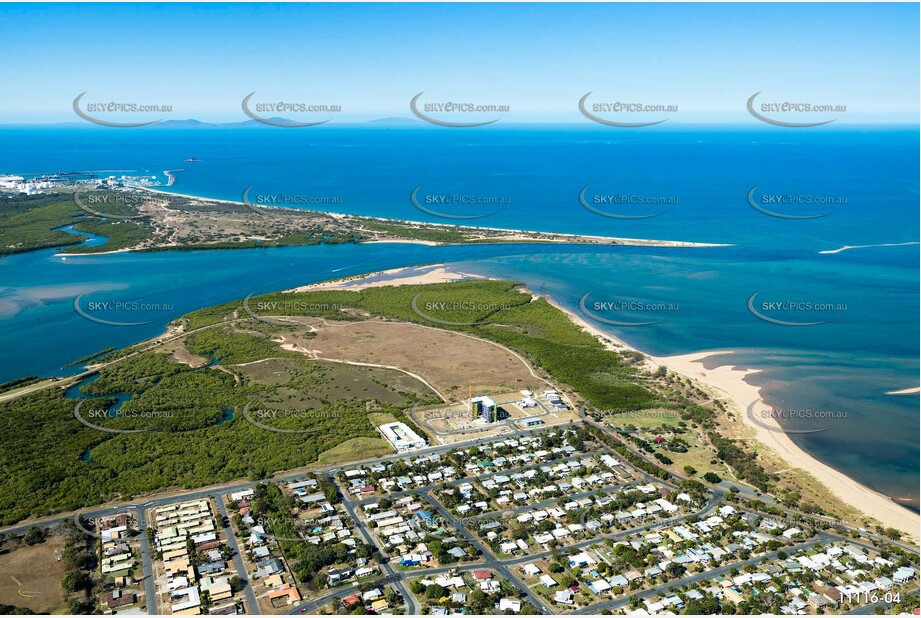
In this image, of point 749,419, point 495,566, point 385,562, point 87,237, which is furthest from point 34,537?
point 87,237

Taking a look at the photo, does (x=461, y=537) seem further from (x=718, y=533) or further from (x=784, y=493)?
(x=784, y=493)

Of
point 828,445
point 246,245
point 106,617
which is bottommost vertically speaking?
point 106,617

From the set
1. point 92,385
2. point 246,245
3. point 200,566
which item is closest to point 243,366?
point 92,385

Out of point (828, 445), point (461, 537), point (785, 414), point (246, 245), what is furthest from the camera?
point (246, 245)

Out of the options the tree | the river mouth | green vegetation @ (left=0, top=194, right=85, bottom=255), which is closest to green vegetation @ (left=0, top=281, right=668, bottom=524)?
the tree

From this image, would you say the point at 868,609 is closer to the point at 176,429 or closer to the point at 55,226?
the point at 176,429
